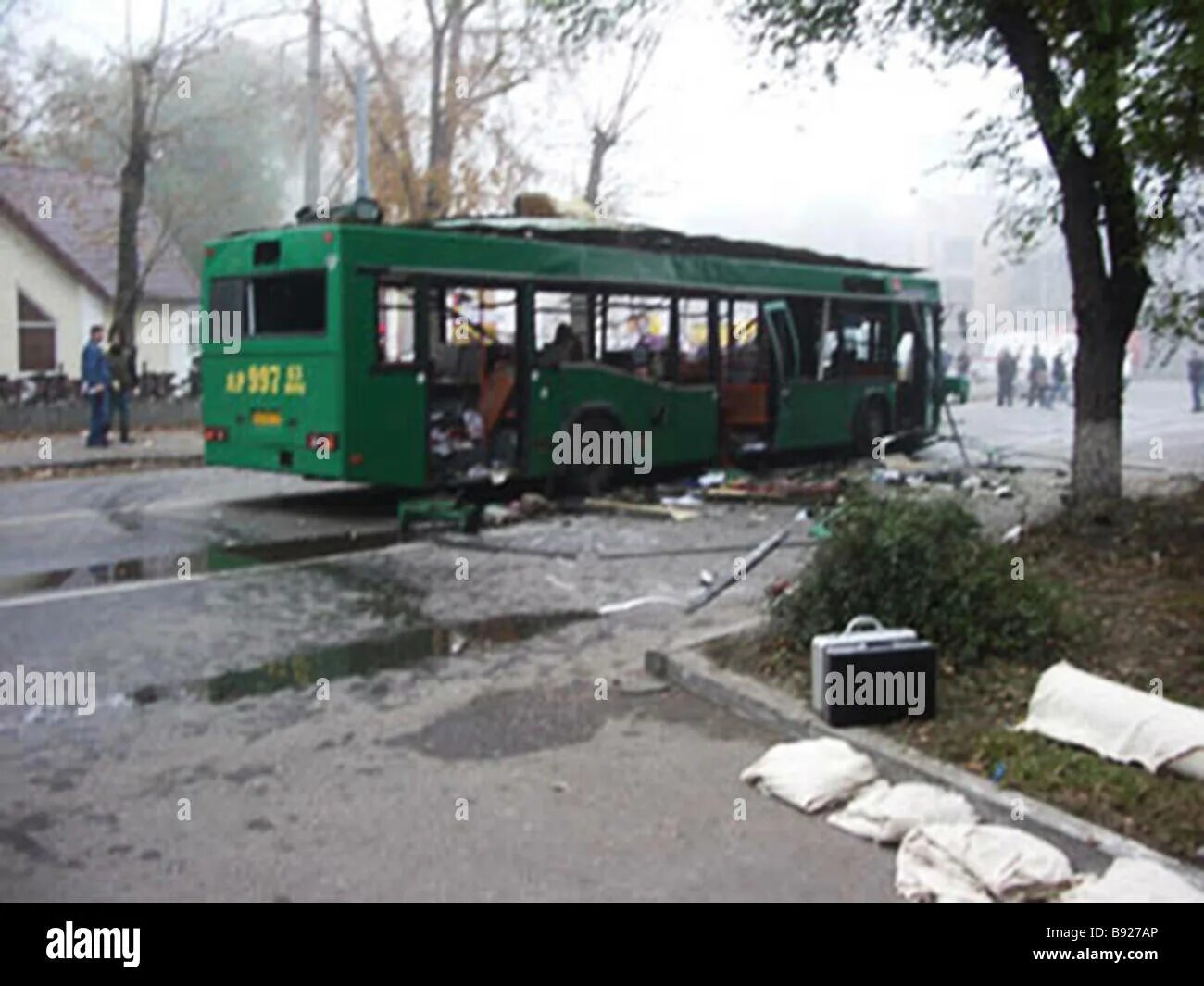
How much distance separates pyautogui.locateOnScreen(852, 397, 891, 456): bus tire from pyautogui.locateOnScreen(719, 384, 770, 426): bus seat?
7.35 ft

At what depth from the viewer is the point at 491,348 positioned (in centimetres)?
1509

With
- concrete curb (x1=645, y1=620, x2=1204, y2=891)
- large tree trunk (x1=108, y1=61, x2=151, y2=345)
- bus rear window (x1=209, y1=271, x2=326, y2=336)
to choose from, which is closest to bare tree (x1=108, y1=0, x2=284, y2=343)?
large tree trunk (x1=108, y1=61, x2=151, y2=345)

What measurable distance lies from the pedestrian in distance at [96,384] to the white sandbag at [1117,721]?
1755 centimetres

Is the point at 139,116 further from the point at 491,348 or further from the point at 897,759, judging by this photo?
the point at 897,759

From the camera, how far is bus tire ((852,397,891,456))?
20.4m

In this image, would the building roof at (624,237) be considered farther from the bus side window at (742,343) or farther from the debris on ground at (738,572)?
the debris on ground at (738,572)

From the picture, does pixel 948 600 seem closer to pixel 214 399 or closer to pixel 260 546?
pixel 260 546

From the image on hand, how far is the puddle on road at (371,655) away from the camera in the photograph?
24.4ft

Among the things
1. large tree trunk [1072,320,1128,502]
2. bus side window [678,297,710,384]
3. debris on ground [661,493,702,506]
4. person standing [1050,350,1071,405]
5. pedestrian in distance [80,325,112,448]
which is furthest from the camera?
person standing [1050,350,1071,405]

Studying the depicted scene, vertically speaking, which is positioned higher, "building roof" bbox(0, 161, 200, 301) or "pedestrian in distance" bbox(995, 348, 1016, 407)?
"building roof" bbox(0, 161, 200, 301)

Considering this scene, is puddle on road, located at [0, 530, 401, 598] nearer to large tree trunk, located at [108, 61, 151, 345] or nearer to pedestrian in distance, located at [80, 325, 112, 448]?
pedestrian in distance, located at [80, 325, 112, 448]

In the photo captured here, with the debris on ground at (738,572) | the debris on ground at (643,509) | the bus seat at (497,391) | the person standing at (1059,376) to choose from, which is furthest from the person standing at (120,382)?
the person standing at (1059,376)
